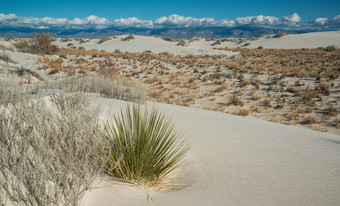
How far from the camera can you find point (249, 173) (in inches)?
107

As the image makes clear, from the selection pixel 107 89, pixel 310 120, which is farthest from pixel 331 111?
pixel 107 89

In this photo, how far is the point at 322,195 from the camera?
86.6 inches

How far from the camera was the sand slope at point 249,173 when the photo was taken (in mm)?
2117

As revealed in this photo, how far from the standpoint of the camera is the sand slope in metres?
2.12

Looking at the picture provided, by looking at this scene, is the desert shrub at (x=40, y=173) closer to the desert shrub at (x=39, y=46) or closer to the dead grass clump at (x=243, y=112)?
the dead grass clump at (x=243, y=112)

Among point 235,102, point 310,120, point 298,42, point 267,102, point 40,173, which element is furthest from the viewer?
point 298,42

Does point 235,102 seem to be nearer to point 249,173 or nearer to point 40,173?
point 249,173

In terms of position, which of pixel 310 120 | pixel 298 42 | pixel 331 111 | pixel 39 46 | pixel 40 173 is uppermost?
pixel 298 42

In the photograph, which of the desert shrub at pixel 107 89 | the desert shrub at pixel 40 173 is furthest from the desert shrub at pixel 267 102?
the desert shrub at pixel 40 173

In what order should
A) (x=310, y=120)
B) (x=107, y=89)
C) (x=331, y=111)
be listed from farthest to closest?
(x=331, y=111) → (x=310, y=120) → (x=107, y=89)

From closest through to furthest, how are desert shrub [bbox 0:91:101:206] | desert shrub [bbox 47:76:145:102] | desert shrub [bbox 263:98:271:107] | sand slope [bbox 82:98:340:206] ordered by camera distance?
desert shrub [bbox 0:91:101:206]
sand slope [bbox 82:98:340:206]
desert shrub [bbox 47:76:145:102]
desert shrub [bbox 263:98:271:107]

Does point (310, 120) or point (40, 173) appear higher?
point (40, 173)

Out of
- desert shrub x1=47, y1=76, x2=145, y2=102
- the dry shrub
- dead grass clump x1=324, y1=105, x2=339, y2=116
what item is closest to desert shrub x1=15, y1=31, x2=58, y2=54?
desert shrub x1=47, y1=76, x2=145, y2=102

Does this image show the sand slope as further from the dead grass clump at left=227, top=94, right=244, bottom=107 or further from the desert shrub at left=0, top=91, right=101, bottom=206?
the dead grass clump at left=227, top=94, right=244, bottom=107
